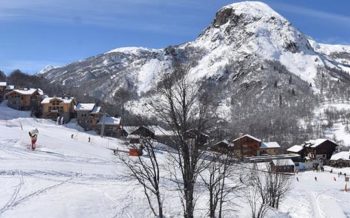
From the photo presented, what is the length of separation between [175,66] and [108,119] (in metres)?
99.9

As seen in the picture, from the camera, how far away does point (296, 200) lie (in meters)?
67.4

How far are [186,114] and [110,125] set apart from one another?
3849 inches

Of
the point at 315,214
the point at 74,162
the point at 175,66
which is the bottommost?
the point at 315,214

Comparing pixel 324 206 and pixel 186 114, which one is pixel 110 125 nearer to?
pixel 324 206

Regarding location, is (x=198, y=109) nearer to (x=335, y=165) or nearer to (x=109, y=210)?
(x=109, y=210)

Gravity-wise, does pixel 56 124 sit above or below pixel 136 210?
above

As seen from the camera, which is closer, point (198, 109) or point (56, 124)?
point (198, 109)

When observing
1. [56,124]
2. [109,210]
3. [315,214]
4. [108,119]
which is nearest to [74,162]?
[109,210]

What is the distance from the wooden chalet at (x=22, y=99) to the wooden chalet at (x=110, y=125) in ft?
58.5

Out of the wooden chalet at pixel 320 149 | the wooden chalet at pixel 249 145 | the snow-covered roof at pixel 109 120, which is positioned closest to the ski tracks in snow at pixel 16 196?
the snow-covered roof at pixel 109 120

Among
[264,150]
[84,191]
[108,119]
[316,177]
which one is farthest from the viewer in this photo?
[264,150]

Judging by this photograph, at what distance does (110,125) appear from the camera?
406 ft

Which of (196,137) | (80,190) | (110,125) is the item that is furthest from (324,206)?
(110,125)

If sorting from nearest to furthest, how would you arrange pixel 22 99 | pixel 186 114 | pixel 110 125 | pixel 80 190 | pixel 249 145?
pixel 186 114 < pixel 80 190 < pixel 110 125 < pixel 22 99 < pixel 249 145
